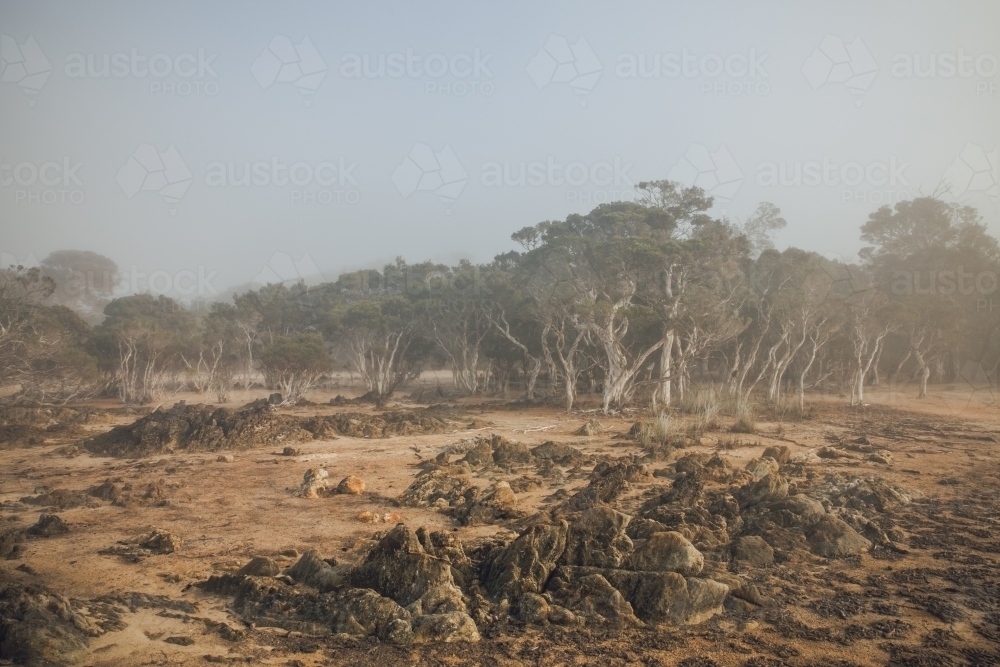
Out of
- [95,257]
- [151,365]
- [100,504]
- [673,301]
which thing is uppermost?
[95,257]

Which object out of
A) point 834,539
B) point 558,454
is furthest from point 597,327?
point 834,539

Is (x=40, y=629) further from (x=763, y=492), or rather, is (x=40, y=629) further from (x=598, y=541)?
(x=763, y=492)

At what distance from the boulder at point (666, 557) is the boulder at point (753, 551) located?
79 centimetres

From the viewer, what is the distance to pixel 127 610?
546cm

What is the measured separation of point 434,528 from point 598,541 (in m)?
2.67

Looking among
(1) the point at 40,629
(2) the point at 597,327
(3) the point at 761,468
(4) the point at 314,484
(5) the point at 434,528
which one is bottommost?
(5) the point at 434,528

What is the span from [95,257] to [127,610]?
5578 cm

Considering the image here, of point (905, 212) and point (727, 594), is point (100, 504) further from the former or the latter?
point (905, 212)

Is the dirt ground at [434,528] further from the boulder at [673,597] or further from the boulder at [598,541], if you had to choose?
the boulder at [598,541]

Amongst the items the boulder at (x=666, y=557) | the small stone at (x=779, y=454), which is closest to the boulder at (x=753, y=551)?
the boulder at (x=666, y=557)

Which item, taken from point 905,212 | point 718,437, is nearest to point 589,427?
point 718,437

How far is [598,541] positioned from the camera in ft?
21.9

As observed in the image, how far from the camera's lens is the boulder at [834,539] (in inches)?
282

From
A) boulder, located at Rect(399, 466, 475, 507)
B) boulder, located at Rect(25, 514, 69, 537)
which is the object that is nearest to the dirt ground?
boulder, located at Rect(25, 514, 69, 537)
